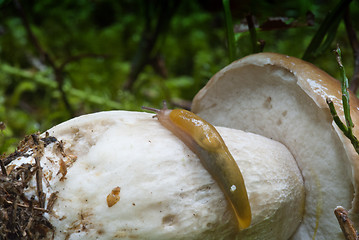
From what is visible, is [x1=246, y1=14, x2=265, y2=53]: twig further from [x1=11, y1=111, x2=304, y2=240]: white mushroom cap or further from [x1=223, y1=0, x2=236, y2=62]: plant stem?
[x1=11, y1=111, x2=304, y2=240]: white mushroom cap

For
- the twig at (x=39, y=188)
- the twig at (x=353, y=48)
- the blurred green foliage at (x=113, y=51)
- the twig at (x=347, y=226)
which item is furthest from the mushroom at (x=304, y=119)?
the twig at (x=39, y=188)

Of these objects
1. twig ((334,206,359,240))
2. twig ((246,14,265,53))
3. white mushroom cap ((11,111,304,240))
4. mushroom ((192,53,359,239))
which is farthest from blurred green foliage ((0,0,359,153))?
twig ((334,206,359,240))

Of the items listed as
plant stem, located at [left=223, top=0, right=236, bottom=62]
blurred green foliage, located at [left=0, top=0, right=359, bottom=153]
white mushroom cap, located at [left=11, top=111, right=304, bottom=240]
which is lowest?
blurred green foliage, located at [left=0, top=0, right=359, bottom=153]

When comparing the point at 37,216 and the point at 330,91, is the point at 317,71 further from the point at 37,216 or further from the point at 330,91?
the point at 37,216

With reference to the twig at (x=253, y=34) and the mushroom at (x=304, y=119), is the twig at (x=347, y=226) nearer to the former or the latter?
the mushroom at (x=304, y=119)

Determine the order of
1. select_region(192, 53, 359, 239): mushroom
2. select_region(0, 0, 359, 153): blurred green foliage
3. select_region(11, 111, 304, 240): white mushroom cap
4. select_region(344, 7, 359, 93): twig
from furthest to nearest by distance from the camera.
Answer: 1. select_region(0, 0, 359, 153): blurred green foliage
2. select_region(344, 7, 359, 93): twig
3. select_region(192, 53, 359, 239): mushroom
4. select_region(11, 111, 304, 240): white mushroom cap

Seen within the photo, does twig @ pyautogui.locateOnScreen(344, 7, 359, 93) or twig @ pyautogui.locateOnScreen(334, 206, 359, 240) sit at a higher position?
twig @ pyautogui.locateOnScreen(344, 7, 359, 93)

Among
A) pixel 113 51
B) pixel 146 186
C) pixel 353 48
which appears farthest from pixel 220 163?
pixel 113 51

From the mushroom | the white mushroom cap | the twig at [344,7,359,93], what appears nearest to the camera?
the white mushroom cap
